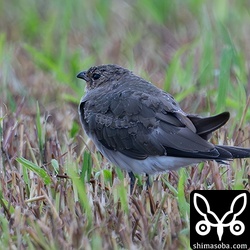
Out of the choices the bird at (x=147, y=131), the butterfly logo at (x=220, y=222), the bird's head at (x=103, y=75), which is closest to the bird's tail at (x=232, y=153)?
the bird at (x=147, y=131)

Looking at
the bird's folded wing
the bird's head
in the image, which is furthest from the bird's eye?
the bird's folded wing

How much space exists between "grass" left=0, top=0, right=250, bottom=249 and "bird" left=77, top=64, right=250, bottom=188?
12 centimetres

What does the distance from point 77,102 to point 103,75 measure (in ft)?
2.44

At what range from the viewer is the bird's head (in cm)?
648

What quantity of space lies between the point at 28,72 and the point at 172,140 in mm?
3310

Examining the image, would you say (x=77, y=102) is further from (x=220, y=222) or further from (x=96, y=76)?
(x=220, y=222)

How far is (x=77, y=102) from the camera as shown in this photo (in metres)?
7.23

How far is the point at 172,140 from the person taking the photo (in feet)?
17.7

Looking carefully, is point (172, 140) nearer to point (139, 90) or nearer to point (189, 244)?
point (139, 90)

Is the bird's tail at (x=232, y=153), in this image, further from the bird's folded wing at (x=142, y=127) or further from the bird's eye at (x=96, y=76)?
the bird's eye at (x=96, y=76)

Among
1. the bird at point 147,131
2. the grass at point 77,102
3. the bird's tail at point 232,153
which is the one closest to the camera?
the grass at point 77,102

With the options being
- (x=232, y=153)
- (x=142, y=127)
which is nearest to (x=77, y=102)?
(x=142, y=127)

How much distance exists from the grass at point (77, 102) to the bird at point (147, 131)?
0.12 metres

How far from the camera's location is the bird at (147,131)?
530 centimetres
